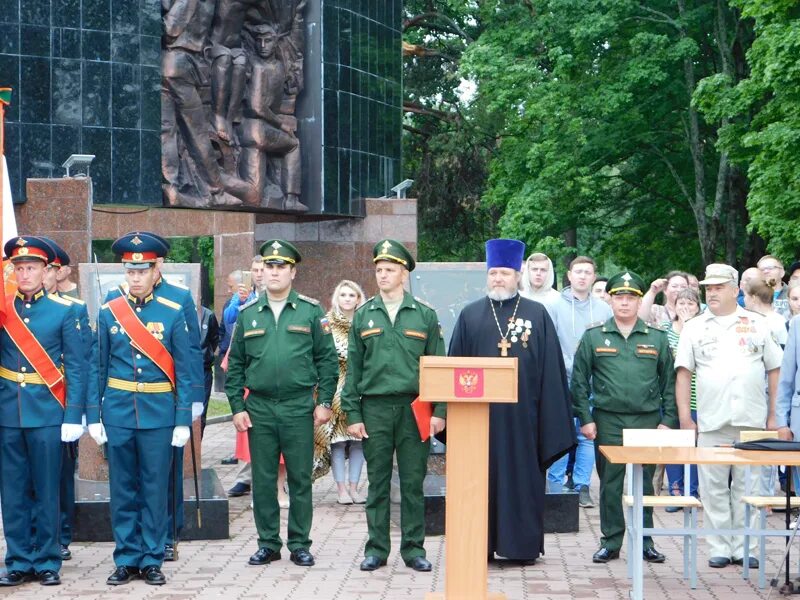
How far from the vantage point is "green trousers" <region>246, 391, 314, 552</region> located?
10383mm

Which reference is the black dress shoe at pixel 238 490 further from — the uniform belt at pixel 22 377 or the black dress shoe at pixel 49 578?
the uniform belt at pixel 22 377

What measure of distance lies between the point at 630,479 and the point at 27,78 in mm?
12125

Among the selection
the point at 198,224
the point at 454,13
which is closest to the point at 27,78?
the point at 198,224

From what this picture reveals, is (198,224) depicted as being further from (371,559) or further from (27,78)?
(371,559)

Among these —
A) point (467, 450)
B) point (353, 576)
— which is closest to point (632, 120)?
point (353, 576)

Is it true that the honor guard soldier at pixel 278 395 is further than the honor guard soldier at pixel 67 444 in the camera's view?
Yes

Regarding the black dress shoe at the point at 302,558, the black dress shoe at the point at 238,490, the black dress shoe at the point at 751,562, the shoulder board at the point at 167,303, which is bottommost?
the black dress shoe at the point at 238,490

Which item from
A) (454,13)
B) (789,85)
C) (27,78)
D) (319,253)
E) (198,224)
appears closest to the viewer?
(27,78)

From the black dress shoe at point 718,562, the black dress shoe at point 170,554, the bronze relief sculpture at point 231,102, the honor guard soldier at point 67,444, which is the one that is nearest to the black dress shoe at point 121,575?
the honor guard soldier at point 67,444

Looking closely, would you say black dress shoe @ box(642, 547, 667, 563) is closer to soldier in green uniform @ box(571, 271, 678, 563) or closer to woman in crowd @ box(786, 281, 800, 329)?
soldier in green uniform @ box(571, 271, 678, 563)

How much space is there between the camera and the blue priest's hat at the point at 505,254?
10.4m

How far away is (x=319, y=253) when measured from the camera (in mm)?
23594

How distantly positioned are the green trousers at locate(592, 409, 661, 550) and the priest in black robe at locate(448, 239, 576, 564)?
0.25 m

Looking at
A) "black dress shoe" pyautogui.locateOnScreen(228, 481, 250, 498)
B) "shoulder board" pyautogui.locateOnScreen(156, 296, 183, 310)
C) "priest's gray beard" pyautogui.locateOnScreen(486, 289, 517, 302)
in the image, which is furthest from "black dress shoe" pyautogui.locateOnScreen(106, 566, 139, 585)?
"black dress shoe" pyautogui.locateOnScreen(228, 481, 250, 498)
